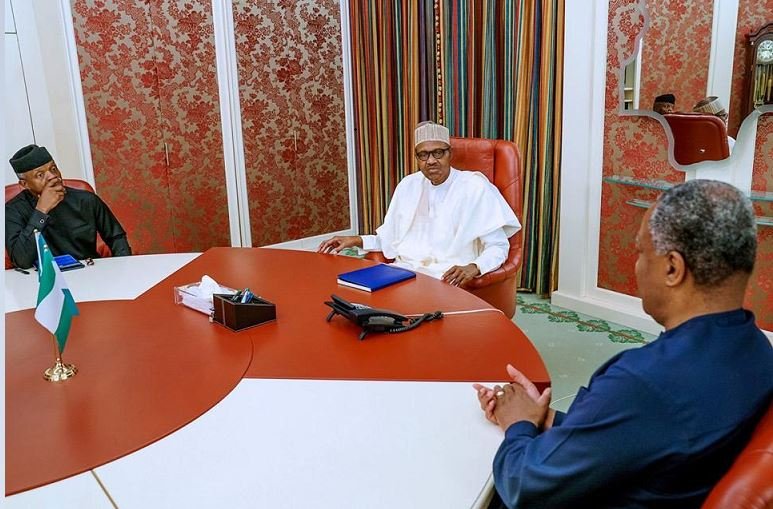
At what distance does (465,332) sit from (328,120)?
12.6 feet

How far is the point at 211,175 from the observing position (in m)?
4.71

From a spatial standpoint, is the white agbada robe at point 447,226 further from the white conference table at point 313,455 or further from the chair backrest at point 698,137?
the white conference table at point 313,455

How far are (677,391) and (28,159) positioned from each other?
2.63m

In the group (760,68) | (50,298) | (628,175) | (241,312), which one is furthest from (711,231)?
(628,175)

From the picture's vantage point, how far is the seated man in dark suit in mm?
874

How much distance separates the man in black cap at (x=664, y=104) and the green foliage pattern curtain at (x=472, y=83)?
608 mm

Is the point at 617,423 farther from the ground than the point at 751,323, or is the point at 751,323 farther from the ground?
the point at 751,323

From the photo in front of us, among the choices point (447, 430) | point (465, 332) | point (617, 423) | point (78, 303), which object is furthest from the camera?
point (78, 303)

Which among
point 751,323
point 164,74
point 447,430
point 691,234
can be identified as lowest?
point 447,430

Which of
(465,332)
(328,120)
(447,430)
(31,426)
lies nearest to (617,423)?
(447,430)

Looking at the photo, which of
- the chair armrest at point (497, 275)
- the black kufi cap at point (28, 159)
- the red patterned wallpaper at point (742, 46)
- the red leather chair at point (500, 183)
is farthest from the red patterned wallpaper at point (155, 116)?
the red patterned wallpaper at point (742, 46)

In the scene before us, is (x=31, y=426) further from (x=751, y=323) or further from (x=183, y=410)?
(x=751, y=323)

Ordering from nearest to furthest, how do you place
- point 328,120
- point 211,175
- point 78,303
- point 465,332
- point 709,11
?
point 465,332, point 78,303, point 709,11, point 211,175, point 328,120

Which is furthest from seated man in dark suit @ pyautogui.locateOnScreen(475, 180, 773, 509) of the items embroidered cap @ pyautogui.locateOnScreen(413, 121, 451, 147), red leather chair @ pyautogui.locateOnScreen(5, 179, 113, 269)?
red leather chair @ pyautogui.locateOnScreen(5, 179, 113, 269)
